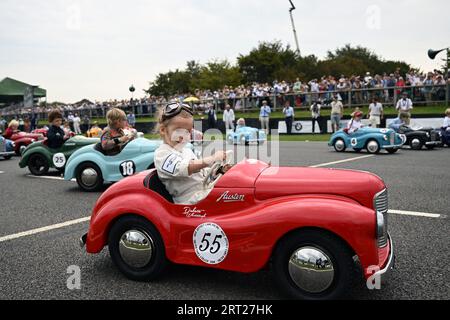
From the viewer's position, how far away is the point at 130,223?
3.59 metres

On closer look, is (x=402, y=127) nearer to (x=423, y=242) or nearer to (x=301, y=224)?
(x=423, y=242)

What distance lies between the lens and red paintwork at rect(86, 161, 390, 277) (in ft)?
9.54

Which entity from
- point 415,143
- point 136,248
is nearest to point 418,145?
point 415,143

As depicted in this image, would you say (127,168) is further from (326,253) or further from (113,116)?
(326,253)

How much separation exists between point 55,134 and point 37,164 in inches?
36.2

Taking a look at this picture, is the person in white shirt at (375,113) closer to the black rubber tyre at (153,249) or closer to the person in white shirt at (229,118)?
the person in white shirt at (229,118)

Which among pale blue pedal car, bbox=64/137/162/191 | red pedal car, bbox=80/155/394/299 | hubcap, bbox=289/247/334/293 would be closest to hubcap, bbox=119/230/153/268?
red pedal car, bbox=80/155/394/299

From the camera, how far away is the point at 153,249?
3.50 metres

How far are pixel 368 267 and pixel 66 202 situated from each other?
5199 millimetres

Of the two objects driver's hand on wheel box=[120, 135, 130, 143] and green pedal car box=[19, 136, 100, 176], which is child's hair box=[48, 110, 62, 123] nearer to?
green pedal car box=[19, 136, 100, 176]

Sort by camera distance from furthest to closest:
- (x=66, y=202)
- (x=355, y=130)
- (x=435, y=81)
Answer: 1. (x=435, y=81)
2. (x=355, y=130)
3. (x=66, y=202)

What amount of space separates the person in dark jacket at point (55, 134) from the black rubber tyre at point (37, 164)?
35 cm
